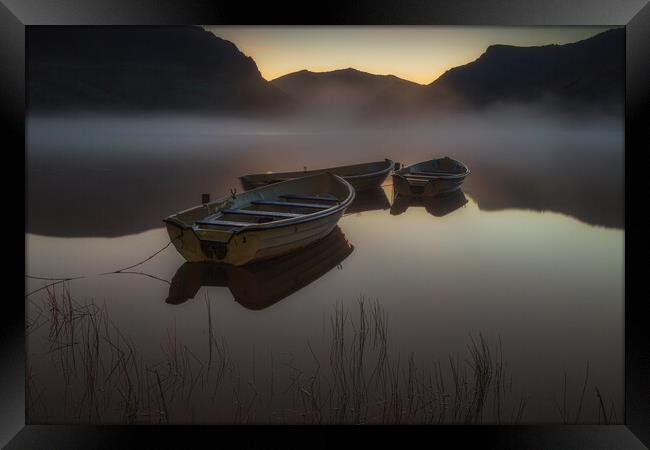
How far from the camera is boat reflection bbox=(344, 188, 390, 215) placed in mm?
5516

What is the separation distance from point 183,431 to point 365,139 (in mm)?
2226

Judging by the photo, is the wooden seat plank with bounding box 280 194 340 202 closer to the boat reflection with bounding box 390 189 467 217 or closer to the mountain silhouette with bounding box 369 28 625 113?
the boat reflection with bounding box 390 189 467 217

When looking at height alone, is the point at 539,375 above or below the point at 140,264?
below

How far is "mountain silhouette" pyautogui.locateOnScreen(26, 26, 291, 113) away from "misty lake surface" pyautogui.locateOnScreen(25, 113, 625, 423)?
0.14 meters

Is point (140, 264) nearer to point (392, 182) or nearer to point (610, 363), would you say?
point (392, 182)

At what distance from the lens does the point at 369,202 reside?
5.72 meters

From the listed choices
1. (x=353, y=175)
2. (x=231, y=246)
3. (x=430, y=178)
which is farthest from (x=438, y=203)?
(x=231, y=246)

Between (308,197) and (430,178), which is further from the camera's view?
(308,197)

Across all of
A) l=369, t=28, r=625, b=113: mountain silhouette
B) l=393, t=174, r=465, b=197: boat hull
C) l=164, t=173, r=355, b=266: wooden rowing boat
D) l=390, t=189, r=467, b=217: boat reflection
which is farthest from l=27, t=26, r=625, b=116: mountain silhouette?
l=393, t=174, r=465, b=197: boat hull

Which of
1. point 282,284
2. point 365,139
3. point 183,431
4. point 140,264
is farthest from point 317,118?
point 183,431

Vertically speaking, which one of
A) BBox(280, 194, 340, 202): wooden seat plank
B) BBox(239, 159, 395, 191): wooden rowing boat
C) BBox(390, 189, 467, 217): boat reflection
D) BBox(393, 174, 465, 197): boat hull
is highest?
BBox(239, 159, 395, 191): wooden rowing boat

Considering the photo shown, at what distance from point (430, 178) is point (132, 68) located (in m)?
2.44

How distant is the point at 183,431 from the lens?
367 cm

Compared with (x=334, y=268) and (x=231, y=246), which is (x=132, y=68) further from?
(x=334, y=268)
